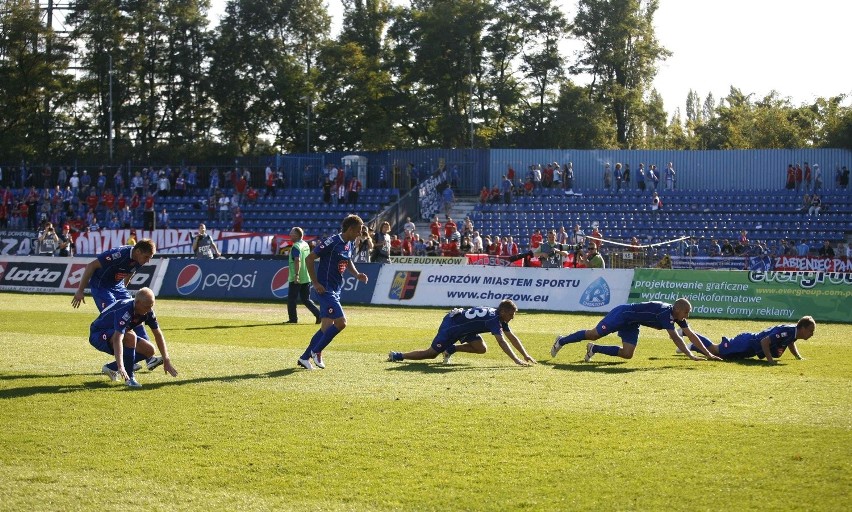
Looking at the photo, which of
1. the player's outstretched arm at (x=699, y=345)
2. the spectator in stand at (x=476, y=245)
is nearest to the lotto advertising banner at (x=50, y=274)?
the spectator in stand at (x=476, y=245)

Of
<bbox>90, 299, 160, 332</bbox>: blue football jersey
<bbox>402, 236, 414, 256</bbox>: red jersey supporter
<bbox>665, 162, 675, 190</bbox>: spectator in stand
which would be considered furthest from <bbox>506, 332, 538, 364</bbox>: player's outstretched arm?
<bbox>665, 162, 675, 190</bbox>: spectator in stand

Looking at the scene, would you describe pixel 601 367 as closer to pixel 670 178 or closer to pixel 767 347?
pixel 767 347

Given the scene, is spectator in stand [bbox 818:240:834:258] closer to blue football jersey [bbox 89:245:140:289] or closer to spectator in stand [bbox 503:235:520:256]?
spectator in stand [bbox 503:235:520:256]

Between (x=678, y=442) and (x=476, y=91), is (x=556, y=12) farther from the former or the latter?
(x=678, y=442)

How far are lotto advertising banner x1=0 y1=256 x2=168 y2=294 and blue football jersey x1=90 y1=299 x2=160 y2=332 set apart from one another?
21.5m

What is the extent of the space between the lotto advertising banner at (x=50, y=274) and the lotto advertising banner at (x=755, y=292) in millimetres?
16105

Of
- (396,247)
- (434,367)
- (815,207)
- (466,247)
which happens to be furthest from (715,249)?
(434,367)

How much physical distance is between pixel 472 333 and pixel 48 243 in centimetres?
3205

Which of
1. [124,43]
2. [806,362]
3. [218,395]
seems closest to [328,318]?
[218,395]

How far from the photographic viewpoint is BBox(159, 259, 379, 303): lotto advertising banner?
31734mm

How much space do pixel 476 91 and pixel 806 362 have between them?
4951cm

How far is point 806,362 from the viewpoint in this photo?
16.0 metres

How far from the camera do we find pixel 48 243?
1676 inches

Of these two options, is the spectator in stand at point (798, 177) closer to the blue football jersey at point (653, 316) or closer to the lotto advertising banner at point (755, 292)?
the lotto advertising banner at point (755, 292)
